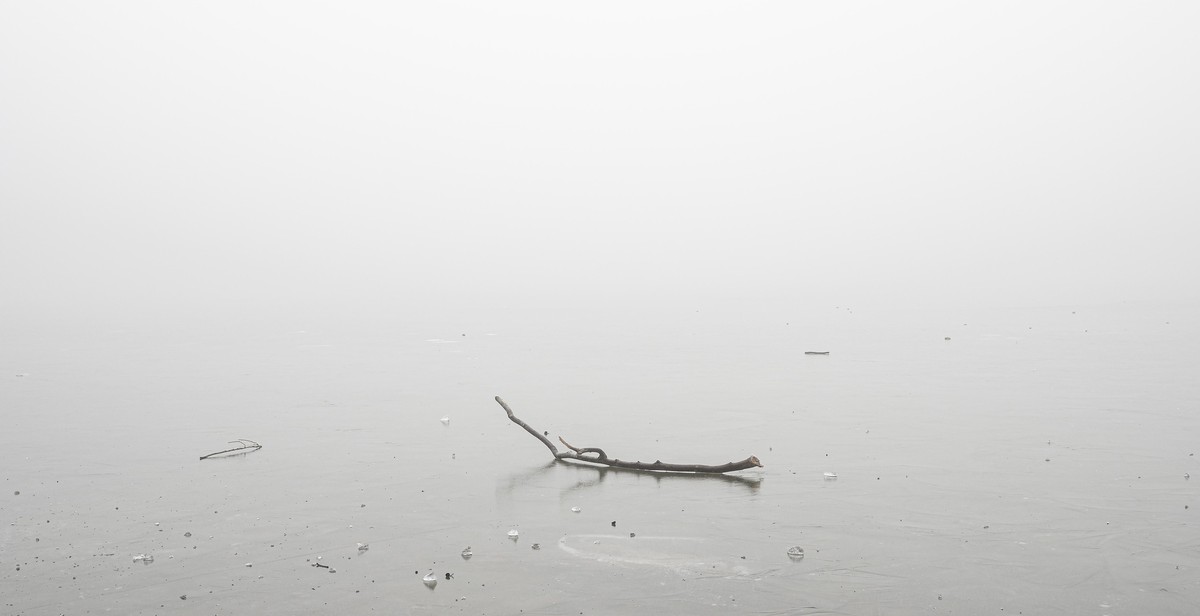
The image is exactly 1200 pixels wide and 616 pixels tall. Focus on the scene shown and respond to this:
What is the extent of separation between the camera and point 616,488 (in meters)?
13.4

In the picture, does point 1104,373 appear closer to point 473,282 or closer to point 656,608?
point 656,608

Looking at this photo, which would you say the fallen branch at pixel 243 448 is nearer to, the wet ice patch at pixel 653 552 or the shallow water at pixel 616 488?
the shallow water at pixel 616 488

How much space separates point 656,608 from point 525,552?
2.19 meters

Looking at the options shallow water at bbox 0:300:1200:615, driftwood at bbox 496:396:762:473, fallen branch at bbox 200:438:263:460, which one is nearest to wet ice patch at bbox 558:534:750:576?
shallow water at bbox 0:300:1200:615

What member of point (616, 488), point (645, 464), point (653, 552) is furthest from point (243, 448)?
point (653, 552)

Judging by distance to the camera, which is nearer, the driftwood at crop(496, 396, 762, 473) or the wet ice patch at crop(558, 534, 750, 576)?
the wet ice patch at crop(558, 534, 750, 576)

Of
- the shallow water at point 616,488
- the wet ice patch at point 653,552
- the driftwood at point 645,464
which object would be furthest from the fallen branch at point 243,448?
the wet ice patch at point 653,552

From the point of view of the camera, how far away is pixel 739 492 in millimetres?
12930

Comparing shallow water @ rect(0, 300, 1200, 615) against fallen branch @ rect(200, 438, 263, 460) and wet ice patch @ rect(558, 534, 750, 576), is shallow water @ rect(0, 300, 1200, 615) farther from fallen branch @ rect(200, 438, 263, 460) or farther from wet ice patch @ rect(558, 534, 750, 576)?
fallen branch @ rect(200, 438, 263, 460)

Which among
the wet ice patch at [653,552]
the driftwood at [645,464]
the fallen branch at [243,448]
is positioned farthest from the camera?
the fallen branch at [243,448]

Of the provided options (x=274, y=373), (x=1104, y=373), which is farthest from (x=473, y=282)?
(x=1104, y=373)

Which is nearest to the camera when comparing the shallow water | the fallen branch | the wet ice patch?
the shallow water

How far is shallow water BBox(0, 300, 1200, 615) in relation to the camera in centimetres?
936

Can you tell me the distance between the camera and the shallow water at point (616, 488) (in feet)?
30.7
